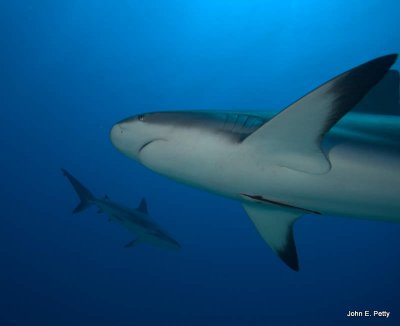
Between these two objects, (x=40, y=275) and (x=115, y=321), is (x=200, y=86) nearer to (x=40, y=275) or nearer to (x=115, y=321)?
(x=115, y=321)

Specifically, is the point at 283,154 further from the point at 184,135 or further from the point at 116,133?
the point at 116,133

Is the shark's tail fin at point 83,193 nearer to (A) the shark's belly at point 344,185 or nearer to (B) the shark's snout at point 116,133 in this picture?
(B) the shark's snout at point 116,133

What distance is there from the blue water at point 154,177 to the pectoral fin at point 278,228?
1739 centimetres

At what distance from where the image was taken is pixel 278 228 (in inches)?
119

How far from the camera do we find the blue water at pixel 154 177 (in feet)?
64.6

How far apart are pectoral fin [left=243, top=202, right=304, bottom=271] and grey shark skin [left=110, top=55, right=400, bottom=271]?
626 mm

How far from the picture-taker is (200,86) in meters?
27.2

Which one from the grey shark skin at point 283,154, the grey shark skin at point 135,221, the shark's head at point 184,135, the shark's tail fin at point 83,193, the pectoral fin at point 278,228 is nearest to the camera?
the grey shark skin at point 283,154

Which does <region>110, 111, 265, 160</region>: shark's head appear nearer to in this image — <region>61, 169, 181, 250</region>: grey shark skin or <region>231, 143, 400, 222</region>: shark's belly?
<region>231, 143, 400, 222</region>: shark's belly

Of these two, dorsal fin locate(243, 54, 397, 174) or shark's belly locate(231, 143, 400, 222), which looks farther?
shark's belly locate(231, 143, 400, 222)

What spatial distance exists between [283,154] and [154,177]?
110ft

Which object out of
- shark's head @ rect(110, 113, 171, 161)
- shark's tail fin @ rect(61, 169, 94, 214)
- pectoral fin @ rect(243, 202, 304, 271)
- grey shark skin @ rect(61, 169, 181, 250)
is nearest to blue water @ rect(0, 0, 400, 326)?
shark's tail fin @ rect(61, 169, 94, 214)

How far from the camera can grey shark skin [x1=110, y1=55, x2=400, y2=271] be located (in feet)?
6.25

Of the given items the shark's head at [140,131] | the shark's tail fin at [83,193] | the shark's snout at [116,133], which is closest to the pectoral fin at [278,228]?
the shark's head at [140,131]
